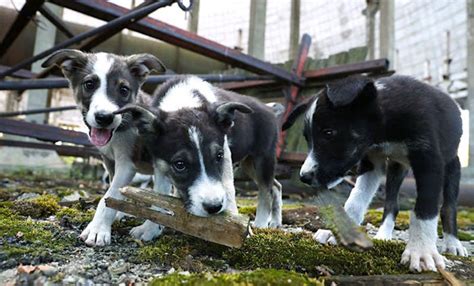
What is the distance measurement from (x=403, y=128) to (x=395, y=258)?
36.6 inches

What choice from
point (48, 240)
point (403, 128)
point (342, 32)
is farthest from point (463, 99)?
point (48, 240)

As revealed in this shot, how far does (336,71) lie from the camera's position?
7.86 meters

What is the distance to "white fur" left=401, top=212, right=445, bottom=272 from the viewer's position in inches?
97.0

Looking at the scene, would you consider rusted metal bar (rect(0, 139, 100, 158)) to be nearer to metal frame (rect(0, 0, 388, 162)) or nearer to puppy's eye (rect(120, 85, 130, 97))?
metal frame (rect(0, 0, 388, 162))

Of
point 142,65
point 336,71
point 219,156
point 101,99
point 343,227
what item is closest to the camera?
point 343,227

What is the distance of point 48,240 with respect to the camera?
104 inches

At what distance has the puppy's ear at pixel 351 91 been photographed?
106 inches

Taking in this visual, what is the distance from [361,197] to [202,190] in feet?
5.06

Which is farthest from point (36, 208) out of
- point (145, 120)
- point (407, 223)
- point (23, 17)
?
point (407, 223)

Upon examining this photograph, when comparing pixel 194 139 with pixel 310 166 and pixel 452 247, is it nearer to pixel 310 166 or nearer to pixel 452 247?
pixel 310 166

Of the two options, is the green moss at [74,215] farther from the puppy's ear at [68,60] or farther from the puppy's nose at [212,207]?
the puppy's nose at [212,207]

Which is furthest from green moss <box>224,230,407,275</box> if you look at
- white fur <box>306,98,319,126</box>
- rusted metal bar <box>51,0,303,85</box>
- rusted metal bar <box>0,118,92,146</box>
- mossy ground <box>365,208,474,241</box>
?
rusted metal bar <box>0,118,92,146</box>

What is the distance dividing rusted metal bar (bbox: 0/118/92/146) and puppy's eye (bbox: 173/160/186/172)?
4.02 m

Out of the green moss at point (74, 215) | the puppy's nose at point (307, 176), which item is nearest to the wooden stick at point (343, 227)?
the puppy's nose at point (307, 176)
